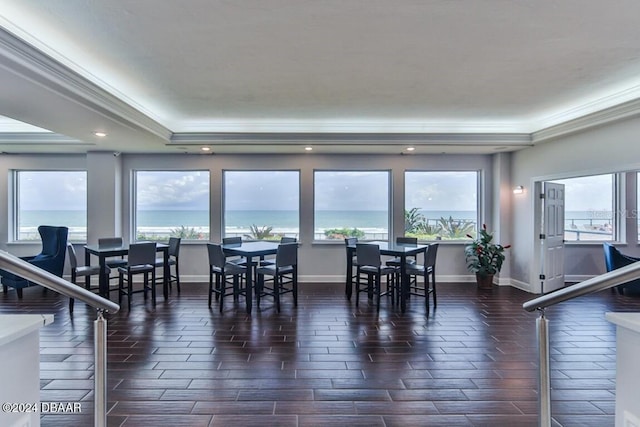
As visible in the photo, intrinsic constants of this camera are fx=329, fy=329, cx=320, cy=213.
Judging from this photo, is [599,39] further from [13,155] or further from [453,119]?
[13,155]

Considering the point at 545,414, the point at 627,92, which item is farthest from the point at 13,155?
the point at 627,92

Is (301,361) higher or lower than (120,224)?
lower

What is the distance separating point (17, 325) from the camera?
1.40 metres

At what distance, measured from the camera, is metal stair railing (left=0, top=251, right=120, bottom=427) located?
1370mm

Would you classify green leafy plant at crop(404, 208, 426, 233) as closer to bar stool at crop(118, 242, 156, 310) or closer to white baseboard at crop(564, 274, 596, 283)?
white baseboard at crop(564, 274, 596, 283)

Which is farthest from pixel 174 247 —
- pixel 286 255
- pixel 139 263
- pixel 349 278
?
pixel 349 278

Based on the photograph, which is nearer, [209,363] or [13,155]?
[209,363]

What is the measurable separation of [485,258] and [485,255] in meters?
0.06

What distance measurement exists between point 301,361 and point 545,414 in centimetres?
188

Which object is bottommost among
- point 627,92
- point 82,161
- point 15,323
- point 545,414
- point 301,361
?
point 301,361

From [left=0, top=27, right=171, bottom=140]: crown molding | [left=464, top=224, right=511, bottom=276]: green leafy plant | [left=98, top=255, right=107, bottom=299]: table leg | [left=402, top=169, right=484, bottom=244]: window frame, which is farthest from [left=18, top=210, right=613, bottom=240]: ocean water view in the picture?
[left=0, top=27, right=171, bottom=140]: crown molding

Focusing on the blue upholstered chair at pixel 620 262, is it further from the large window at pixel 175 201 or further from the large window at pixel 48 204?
the large window at pixel 48 204

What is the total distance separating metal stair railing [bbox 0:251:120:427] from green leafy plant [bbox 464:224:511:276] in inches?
223

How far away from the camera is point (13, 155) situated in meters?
6.11
